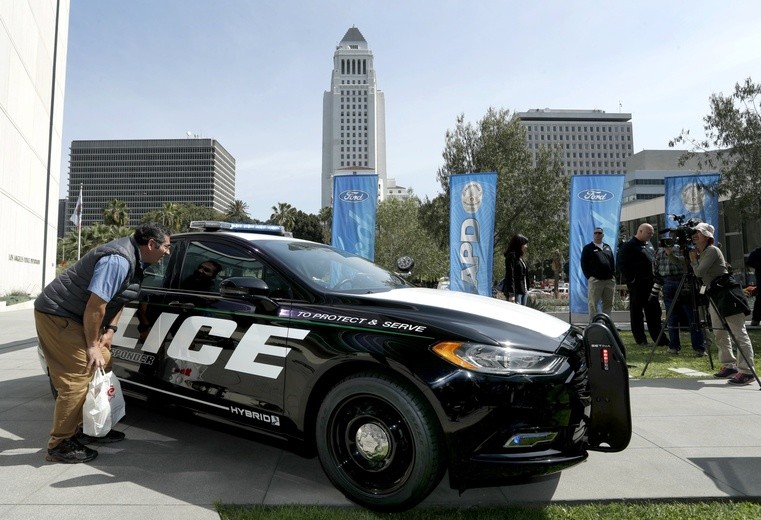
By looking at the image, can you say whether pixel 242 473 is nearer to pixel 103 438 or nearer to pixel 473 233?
pixel 103 438

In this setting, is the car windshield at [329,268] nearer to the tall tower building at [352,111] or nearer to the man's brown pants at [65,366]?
the man's brown pants at [65,366]

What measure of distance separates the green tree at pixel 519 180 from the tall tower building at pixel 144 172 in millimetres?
127861

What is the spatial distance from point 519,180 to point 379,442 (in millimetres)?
28621

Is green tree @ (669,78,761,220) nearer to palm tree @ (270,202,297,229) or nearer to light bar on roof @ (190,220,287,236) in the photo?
light bar on roof @ (190,220,287,236)

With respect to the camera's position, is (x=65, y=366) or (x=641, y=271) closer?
(x=65, y=366)

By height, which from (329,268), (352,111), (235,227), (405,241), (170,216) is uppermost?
(352,111)

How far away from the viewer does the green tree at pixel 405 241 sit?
4619 centimetres

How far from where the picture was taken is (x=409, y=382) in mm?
2441

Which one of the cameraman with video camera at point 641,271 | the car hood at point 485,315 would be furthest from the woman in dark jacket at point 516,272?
the car hood at point 485,315

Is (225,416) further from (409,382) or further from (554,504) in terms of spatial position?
(554,504)

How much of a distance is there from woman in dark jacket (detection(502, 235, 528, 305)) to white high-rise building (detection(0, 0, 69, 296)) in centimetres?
2337

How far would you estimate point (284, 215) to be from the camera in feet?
237

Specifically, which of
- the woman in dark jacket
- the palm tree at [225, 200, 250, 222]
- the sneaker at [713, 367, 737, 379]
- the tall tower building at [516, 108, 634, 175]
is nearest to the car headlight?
the sneaker at [713, 367, 737, 379]

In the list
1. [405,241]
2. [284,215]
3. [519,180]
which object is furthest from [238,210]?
[519,180]
